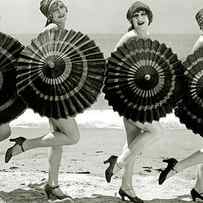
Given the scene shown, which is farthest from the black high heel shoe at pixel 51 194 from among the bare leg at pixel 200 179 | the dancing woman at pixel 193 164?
the bare leg at pixel 200 179

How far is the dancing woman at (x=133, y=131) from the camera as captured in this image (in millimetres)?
5379

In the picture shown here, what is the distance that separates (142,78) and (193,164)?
1.11 metres

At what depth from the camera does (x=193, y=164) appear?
5559 mm

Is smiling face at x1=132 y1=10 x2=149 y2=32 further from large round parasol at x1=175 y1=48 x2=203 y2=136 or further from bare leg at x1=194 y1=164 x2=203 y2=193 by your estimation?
bare leg at x1=194 y1=164 x2=203 y2=193

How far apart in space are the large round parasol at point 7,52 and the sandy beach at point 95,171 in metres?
1.53

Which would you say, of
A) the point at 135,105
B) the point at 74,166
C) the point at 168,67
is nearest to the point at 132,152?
the point at 135,105

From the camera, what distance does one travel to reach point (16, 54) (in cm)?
523

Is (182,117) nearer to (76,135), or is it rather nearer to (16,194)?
(76,135)

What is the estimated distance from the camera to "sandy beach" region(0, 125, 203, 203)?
20.3ft

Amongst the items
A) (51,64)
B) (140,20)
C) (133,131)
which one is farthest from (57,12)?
(133,131)

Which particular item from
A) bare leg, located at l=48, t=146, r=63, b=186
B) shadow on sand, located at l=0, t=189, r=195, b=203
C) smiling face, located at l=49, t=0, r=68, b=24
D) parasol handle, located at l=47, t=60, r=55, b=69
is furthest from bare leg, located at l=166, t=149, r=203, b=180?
smiling face, located at l=49, t=0, r=68, b=24

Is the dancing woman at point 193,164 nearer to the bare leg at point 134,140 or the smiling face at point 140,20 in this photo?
the bare leg at point 134,140

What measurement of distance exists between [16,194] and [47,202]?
506 millimetres

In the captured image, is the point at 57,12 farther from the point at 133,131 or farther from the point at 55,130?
the point at 133,131
